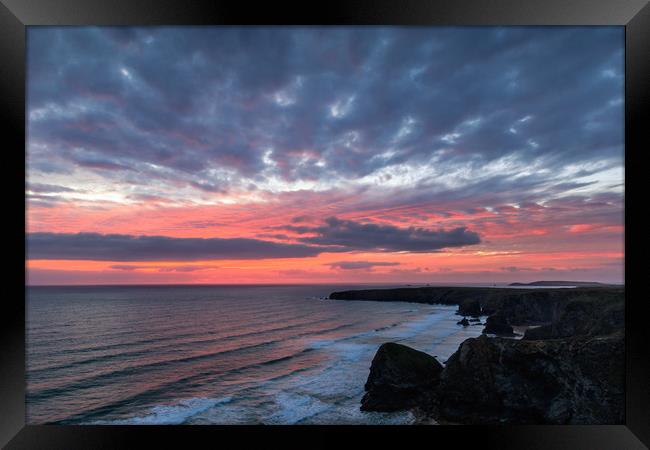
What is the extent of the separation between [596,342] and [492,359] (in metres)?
2.06

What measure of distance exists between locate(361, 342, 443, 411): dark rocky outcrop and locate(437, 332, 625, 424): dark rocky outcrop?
94 cm

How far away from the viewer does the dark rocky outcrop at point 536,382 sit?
644 cm

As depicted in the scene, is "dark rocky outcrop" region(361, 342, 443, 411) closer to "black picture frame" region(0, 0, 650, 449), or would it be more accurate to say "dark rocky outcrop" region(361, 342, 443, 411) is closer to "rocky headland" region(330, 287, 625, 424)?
"rocky headland" region(330, 287, 625, 424)

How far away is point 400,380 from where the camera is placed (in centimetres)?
928

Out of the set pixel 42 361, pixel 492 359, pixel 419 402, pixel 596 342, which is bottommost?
pixel 42 361

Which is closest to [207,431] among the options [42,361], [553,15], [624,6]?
[553,15]

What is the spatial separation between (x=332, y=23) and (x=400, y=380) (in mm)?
9245

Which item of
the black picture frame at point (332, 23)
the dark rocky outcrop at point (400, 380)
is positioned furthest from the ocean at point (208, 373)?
the black picture frame at point (332, 23)

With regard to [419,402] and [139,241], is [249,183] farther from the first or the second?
[139,241]

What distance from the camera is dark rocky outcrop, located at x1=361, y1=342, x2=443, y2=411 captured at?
29.6ft

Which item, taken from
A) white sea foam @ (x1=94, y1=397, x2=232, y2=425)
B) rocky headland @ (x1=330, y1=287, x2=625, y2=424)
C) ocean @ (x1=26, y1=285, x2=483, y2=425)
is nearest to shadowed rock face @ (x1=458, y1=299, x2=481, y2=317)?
ocean @ (x1=26, y1=285, x2=483, y2=425)

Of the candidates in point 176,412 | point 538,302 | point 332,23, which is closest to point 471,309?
point 538,302

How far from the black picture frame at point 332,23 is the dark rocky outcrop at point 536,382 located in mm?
4450

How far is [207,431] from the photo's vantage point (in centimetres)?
295
